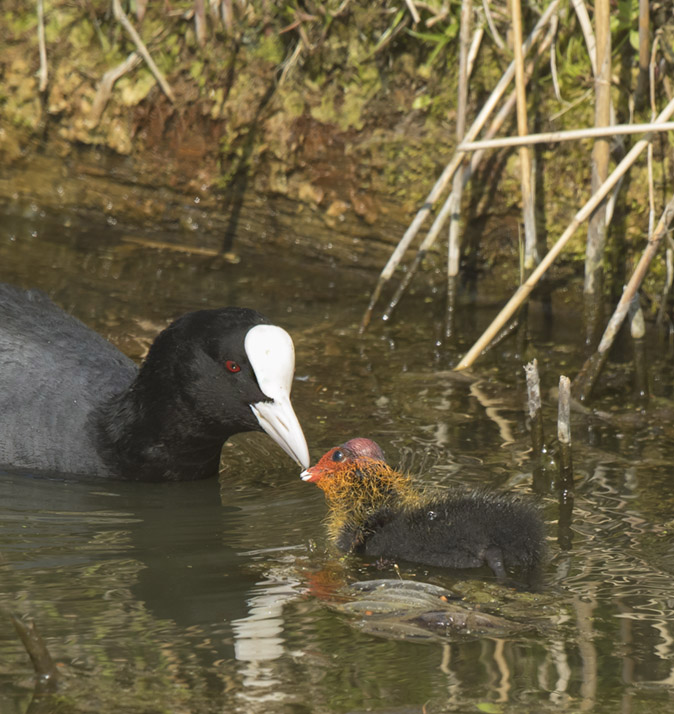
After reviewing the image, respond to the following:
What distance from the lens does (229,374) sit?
11.8 ft

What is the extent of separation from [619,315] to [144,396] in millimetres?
1621

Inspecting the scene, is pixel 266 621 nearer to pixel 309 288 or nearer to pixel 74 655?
pixel 74 655

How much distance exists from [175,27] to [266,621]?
389 cm

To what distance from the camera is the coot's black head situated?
3.46 meters

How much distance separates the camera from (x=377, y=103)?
5.65m

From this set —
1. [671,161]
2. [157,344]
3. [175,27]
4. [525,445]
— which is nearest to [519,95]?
[671,161]

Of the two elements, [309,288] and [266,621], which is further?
[309,288]

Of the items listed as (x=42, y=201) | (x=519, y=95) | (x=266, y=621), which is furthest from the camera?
(x=42, y=201)

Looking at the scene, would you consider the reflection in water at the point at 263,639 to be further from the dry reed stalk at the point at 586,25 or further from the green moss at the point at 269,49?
the green moss at the point at 269,49

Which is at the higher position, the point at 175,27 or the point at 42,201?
the point at 175,27

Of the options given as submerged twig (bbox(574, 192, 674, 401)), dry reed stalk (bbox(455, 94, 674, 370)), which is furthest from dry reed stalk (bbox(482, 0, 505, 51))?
submerged twig (bbox(574, 192, 674, 401))

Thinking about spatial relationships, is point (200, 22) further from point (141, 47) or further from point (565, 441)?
point (565, 441)

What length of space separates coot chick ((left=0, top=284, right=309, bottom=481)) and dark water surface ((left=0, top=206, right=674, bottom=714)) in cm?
9

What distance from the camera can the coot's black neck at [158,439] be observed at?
3754 millimetres
